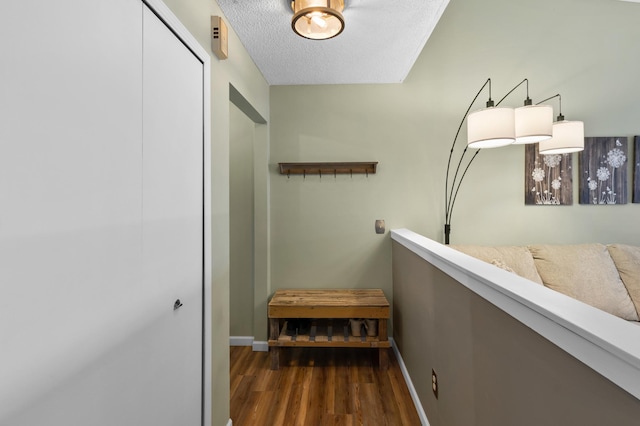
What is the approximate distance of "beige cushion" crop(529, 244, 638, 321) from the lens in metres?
2.07

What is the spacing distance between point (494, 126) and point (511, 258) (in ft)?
3.62

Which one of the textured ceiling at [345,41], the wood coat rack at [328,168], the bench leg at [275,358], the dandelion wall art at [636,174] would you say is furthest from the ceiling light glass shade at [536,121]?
the bench leg at [275,358]

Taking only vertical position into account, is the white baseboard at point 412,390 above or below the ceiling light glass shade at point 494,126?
below

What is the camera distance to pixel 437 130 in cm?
271

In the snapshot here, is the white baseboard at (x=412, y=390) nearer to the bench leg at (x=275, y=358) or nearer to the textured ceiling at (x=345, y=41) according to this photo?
the bench leg at (x=275, y=358)

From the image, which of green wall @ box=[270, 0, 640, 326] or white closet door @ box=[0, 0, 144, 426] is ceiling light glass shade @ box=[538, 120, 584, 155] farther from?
white closet door @ box=[0, 0, 144, 426]

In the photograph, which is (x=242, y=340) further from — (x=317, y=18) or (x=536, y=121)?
(x=536, y=121)

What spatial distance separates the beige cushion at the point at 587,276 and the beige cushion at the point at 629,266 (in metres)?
0.03

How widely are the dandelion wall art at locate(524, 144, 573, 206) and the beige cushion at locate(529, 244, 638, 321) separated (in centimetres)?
54

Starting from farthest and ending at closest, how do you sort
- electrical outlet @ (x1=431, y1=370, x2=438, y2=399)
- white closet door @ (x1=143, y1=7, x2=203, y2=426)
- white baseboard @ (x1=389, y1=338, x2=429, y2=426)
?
white baseboard @ (x1=389, y1=338, x2=429, y2=426)
electrical outlet @ (x1=431, y1=370, x2=438, y2=399)
white closet door @ (x1=143, y1=7, x2=203, y2=426)

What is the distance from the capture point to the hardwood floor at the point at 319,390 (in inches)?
70.4

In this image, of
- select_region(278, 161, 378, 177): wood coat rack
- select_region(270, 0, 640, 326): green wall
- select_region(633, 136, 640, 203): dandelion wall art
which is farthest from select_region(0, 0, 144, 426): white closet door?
select_region(633, 136, 640, 203): dandelion wall art

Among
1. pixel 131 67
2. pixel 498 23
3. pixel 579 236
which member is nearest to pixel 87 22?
pixel 131 67

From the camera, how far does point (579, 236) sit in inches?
105
